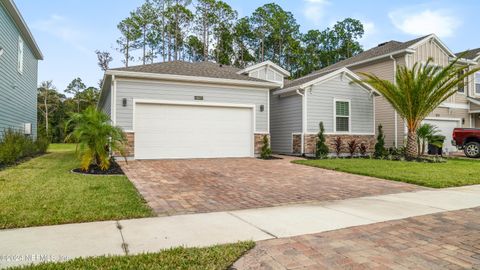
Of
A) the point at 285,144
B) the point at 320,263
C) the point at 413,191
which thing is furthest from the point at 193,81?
the point at 320,263

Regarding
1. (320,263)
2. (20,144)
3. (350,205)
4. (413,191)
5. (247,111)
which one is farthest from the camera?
(247,111)

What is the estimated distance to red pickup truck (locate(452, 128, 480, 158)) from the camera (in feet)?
47.2

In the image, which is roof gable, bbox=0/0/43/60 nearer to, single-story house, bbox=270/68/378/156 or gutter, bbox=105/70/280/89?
gutter, bbox=105/70/280/89

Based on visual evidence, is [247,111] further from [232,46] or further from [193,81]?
[232,46]

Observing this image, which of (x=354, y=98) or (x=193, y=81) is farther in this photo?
(x=354, y=98)

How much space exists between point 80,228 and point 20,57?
1294 centimetres

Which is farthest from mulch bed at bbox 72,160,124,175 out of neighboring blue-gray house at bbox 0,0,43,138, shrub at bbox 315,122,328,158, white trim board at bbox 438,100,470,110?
white trim board at bbox 438,100,470,110

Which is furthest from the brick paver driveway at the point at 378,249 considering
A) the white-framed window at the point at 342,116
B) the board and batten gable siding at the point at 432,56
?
the board and batten gable siding at the point at 432,56

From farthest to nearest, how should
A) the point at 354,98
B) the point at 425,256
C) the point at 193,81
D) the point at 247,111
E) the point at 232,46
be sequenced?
the point at 232,46 → the point at 354,98 → the point at 247,111 → the point at 193,81 → the point at 425,256

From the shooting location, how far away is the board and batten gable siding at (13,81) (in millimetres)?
10906

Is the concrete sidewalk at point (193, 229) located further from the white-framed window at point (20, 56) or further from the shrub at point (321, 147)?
the white-framed window at point (20, 56)

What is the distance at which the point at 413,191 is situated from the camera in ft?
22.0

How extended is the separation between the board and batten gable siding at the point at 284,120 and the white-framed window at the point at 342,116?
1726 millimetres

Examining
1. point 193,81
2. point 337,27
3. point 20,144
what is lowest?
point 20,144
